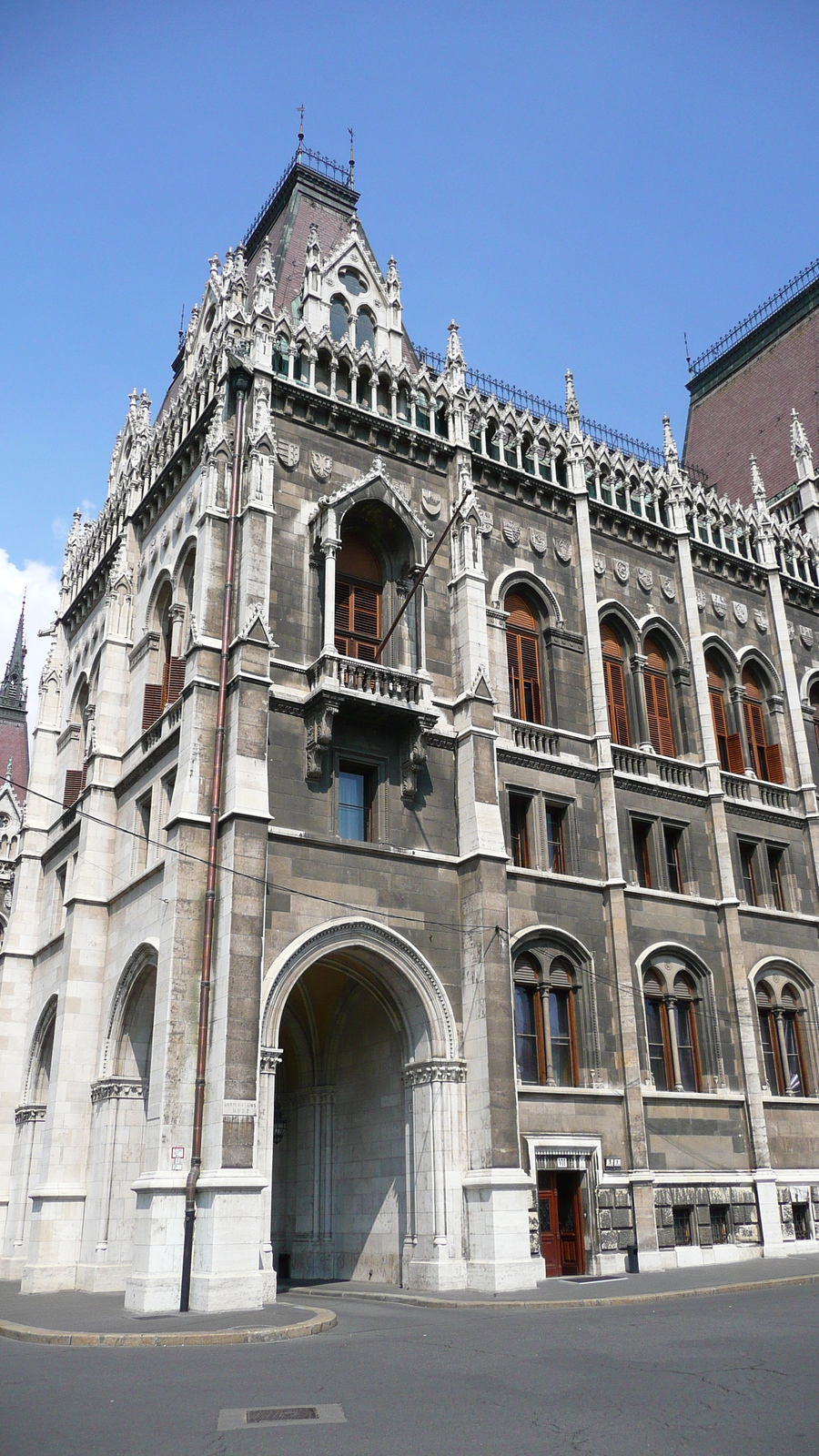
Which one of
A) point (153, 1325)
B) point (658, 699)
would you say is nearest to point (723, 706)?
point (658, 699)

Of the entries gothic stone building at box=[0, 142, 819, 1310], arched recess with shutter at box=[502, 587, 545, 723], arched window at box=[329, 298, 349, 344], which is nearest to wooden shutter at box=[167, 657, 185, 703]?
gothic stone building at box=[0, 142, 819, 1310]

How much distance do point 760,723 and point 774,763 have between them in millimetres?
1461

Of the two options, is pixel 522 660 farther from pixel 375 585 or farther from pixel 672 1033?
pixel 672 1033

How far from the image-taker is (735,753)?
3578 centimetres

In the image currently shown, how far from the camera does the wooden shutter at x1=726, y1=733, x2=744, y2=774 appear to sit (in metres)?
35.6

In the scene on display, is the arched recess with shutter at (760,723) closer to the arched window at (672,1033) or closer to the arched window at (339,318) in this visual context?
the arched window at (672,1033)

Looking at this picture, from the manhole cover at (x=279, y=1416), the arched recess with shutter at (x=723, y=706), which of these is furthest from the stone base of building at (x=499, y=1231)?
the arched recess with shutter at (x=723, y=706)

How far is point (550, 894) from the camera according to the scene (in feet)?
94.7

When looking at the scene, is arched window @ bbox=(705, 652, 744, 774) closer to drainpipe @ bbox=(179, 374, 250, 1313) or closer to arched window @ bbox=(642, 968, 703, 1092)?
arched window @ bbox=(642, 968, 703, 1092)

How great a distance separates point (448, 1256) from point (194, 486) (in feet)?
64.7

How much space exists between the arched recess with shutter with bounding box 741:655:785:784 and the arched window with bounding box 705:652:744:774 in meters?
0.66

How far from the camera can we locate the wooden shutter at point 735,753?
35.6 m

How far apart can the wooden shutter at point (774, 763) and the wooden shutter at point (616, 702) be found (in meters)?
6.35

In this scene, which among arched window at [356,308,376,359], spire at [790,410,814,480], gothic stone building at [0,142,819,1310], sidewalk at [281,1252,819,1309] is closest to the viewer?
sidewalk at [281,1252,819,1309]
